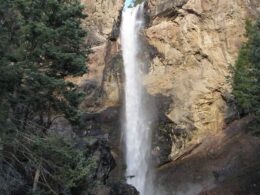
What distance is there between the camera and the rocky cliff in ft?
93.9

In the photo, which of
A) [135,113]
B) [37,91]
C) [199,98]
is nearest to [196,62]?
[199,98]

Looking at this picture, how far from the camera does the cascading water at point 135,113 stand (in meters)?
30.0

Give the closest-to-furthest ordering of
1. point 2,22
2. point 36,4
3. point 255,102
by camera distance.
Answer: point 2,22, point 36,4, point 255,102

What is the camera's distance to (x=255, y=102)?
2017cm

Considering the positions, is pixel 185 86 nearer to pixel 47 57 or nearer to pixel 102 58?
pixel 102 58

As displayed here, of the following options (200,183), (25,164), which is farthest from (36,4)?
(200,183)

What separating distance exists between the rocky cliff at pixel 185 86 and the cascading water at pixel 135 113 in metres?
0.63

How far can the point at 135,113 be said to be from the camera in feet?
108

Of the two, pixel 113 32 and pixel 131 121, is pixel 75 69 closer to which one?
pixel 131 121

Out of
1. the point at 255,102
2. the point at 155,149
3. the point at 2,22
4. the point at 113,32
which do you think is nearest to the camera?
the point at 2,22

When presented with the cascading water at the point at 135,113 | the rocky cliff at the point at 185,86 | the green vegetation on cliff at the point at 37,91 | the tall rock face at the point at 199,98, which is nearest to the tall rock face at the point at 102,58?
the rocky cliff at the point at 185,86

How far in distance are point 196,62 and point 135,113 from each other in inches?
215

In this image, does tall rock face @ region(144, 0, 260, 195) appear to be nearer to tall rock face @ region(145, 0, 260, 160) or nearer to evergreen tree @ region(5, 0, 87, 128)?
tall rock face @ region(145, 0, 260, 160)

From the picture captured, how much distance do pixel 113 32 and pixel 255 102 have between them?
704 inches
